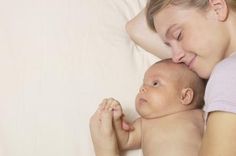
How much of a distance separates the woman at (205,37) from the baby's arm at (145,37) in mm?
51

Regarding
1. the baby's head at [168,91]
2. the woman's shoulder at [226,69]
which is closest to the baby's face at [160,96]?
the baby's head at [168,91]

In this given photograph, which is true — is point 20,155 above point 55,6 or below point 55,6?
below

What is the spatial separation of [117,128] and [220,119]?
1.10ft

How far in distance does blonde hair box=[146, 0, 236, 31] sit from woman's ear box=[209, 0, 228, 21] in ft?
0.04

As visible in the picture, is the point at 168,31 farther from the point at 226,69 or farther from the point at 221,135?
the point at 221,135

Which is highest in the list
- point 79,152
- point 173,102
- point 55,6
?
point 55,6

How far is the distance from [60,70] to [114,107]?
0.19m

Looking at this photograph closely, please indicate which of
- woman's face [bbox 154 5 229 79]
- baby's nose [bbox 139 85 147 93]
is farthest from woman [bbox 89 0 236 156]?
baby's nose [bbox 139 85 147 93]

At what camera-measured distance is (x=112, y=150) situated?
1244 millimetres

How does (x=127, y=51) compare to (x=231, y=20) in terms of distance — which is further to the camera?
(x=127, y=51)

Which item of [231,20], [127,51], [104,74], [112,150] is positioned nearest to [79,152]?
[112,150]

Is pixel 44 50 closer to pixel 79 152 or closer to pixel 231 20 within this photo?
pixel 79 152

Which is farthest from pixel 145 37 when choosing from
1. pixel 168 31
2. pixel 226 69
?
pixel 226 69

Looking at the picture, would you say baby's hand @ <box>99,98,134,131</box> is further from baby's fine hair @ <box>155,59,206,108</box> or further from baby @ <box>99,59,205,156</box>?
baby's fine hair @ <box>155,59,206,108</box>
